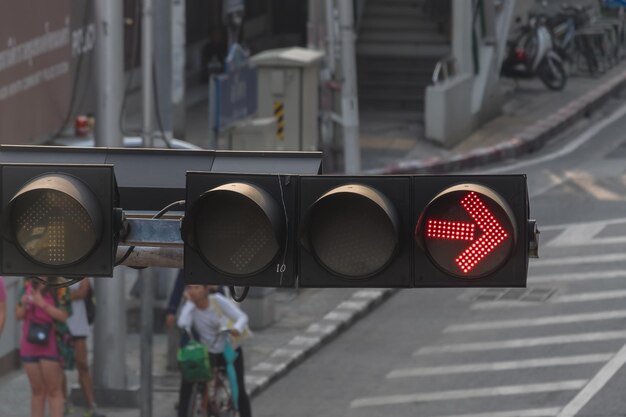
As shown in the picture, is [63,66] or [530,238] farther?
[63,66]

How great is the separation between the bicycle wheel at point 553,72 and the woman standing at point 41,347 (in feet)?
61.2

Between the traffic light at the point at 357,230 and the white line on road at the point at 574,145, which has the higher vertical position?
the traffic light at the point at 357,230

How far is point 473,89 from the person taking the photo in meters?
26.4

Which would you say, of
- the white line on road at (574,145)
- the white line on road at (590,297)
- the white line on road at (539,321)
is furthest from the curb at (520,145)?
the white line on road at (539,321)

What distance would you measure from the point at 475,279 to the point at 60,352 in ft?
25.2

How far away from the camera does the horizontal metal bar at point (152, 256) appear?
5.25 metres

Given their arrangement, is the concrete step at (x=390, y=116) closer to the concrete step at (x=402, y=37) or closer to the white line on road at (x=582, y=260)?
the concrete step at (x=402, y=37)

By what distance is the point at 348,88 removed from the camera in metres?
19.0

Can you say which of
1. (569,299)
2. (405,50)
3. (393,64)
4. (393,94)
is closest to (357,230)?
(569,299)

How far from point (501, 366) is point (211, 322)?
10.9 feet

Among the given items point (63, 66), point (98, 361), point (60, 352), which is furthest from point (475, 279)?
point (63, 66)

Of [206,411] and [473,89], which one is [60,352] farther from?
[473,89]

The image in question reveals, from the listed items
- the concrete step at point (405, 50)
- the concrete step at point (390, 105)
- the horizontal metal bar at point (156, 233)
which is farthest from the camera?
the concrete step at point (405, 50)

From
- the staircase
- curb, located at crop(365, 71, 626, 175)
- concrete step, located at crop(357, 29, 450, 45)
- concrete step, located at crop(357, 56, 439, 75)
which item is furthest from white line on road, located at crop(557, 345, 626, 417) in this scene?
concrete step, located at crop(357, 29, 450, 45)
